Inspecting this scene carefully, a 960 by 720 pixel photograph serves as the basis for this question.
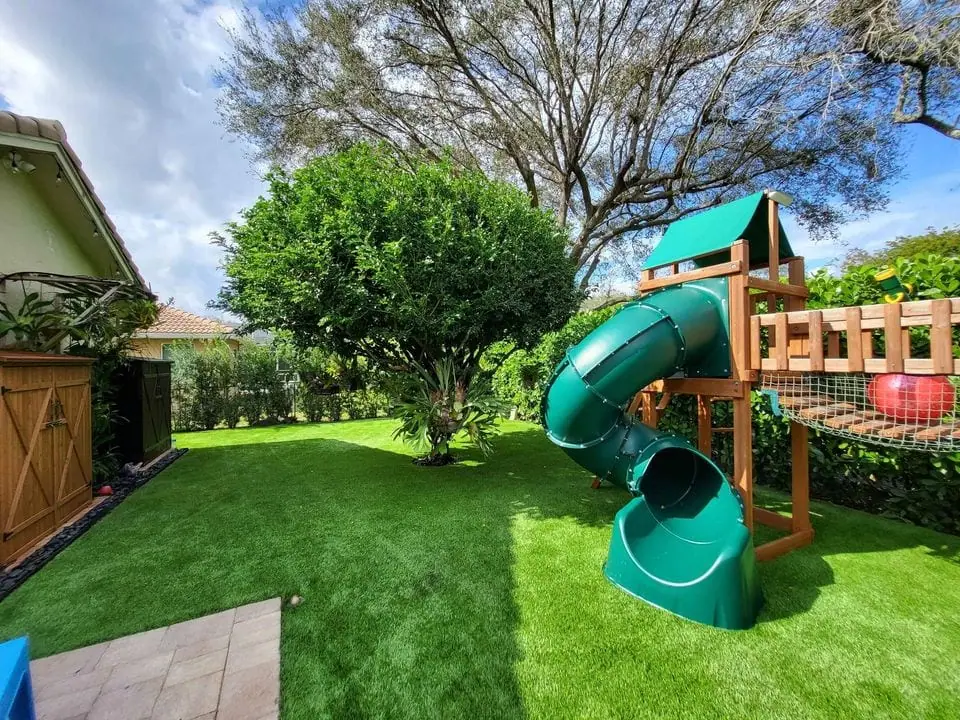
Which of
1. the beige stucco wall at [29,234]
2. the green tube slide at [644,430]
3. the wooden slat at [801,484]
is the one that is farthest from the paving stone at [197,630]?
the beige stucco wall at [29,234]

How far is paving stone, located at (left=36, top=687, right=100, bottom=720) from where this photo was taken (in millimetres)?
→ 2289

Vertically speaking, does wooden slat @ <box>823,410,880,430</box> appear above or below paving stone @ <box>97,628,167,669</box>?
above

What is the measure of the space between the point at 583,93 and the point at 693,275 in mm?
10627

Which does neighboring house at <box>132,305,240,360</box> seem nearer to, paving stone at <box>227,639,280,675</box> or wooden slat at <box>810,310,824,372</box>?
paving stone at <box>227,639,280,675</box>

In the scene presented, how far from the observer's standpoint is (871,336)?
2.81 meters

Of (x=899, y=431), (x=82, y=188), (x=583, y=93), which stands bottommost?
(x=899, y=431)

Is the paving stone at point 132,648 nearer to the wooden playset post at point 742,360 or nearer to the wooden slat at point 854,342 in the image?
the wooden playset post at point 742,360

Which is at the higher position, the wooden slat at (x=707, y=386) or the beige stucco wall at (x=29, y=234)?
the beige stucco wall at (x=29, y=234)

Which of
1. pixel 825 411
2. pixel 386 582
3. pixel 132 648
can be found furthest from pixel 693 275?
pixel 132 648

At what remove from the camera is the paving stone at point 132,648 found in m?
2.72

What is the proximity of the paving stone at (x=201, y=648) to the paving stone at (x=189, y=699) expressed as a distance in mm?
251

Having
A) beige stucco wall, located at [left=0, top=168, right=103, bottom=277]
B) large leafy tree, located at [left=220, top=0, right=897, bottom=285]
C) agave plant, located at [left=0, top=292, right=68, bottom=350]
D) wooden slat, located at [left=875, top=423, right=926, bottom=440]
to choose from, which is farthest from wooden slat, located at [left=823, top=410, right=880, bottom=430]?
beige stucco wall, located at [left=0, top=168, right=103, bottom=277]

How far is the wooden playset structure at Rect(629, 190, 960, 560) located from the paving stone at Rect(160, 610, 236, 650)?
14.0 ft

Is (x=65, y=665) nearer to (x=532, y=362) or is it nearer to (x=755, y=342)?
(x=755, y=342)
